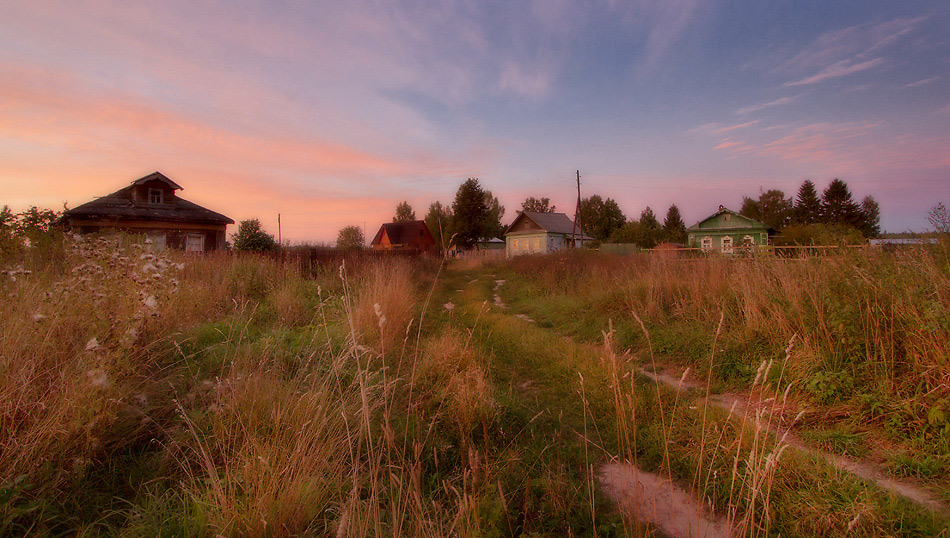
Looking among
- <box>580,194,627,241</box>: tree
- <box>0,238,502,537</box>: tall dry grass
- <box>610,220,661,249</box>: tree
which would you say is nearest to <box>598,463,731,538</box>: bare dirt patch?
<box>0,238,502,537</box>: tall dry grass

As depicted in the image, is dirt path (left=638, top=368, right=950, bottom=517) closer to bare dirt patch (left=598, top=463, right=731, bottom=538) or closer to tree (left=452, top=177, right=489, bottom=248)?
bare dirt patch (left=598, top=463, right=731, bottom=538)

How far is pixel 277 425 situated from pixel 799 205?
66.1 m

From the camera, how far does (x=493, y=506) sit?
2.40 metres

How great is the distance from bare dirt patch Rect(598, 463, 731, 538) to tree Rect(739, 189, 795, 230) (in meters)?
66.6

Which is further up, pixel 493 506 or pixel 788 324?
pixel 788 324

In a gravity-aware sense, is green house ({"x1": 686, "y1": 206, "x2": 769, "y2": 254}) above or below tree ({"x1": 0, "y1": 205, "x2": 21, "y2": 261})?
above

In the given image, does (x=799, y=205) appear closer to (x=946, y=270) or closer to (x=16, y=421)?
(x=946, y=270)

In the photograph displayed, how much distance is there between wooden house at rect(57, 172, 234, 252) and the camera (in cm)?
1820

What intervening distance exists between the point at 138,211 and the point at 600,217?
50593mm

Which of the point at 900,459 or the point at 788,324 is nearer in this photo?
the point at 900,459

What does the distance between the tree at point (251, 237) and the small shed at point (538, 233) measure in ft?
72.6

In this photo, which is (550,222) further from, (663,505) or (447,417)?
(663,505)

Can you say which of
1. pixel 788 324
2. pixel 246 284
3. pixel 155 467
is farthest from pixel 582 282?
pixel 155 467

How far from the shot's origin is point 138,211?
18953 mm
